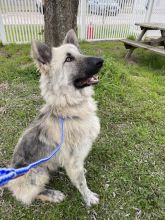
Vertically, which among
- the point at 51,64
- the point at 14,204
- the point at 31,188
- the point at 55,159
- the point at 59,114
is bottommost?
the point at 14,204

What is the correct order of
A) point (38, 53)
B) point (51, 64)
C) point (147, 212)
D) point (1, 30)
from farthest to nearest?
point (1, 30), point (147, 212), point (51, 64), point (38, 53)

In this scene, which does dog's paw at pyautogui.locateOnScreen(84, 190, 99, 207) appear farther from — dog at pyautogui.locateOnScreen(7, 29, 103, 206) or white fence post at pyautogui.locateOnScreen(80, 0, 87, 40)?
white fence post at pyautogui.locateOnScreen(80, 0, 87, 40)

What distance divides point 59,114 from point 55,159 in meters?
0.43

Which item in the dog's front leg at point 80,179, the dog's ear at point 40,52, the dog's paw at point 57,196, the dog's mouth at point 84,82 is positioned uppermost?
the dog's ear at point 40,52

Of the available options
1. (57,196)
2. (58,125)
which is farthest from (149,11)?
(57,196)

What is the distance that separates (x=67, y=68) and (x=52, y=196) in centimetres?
131

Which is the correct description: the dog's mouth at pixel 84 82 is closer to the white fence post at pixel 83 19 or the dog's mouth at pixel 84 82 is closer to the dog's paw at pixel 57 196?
the dog's paw at pixel 57 196

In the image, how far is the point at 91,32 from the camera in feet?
22.0

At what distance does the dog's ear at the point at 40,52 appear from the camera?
5.17 ft

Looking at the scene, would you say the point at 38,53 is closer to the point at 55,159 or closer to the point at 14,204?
the point at 55,159

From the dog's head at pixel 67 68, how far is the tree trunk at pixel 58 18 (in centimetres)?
232

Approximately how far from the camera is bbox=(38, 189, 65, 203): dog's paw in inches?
79.0

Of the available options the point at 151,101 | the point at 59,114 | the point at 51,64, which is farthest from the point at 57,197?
the point at 151,101

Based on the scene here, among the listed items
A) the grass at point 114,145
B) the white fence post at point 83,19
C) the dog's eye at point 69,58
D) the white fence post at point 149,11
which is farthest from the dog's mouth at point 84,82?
the white fence post at point 149,11
